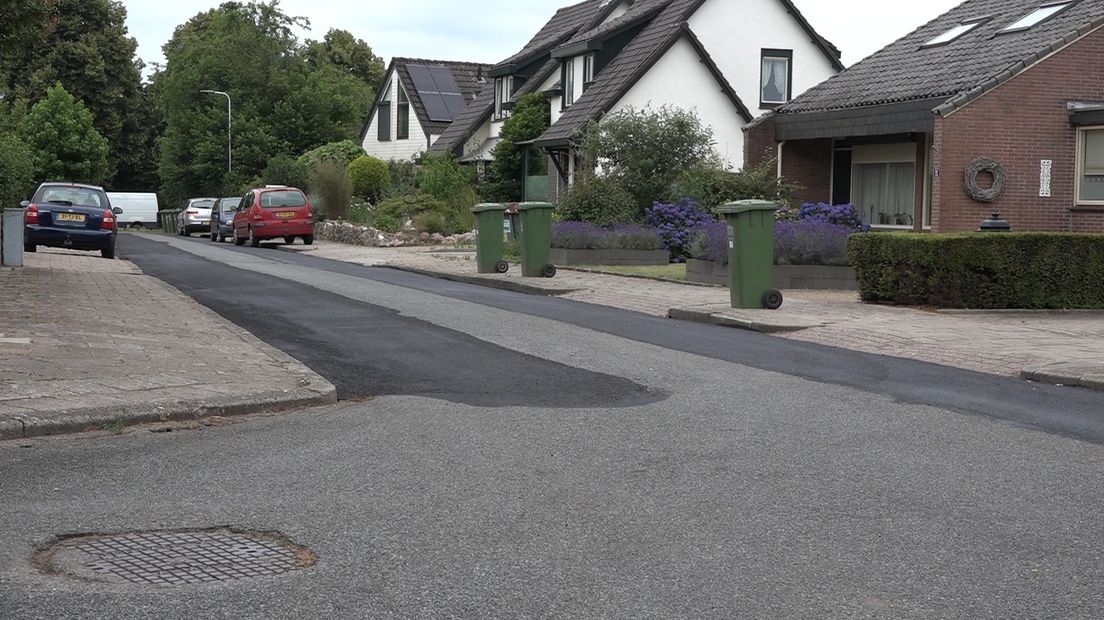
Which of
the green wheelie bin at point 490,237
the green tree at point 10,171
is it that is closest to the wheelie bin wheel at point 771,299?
the green wheelie bin at point 490,237

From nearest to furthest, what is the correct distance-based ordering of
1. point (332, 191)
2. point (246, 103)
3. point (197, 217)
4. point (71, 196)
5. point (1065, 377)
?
1. point (1065, 377)
2. point (71, 196)
3. point (332, 191)
4. point (197, 217)
5. point (246, 103)

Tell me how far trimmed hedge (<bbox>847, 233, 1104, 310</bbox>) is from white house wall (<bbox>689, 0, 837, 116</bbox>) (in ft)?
76.9

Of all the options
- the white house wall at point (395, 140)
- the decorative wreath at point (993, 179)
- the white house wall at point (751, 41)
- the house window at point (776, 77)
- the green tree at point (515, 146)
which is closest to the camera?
the decorative wreath at point (993, 179)

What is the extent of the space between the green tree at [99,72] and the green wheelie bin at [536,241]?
58.4 m

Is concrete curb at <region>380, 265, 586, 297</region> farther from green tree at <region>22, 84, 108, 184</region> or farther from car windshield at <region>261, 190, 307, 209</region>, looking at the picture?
green tree at <region>22, 84, 108, 184</region>

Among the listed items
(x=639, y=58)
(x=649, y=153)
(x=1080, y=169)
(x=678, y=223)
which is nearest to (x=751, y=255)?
(x=678, y=223)

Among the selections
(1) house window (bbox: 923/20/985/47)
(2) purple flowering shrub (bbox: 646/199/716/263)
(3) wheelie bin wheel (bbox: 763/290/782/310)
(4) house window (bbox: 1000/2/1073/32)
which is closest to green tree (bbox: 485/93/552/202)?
(1) house window (bbox: 923/20/985/47)

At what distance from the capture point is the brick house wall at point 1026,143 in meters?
24.8

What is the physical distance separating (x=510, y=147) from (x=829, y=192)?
15.9m

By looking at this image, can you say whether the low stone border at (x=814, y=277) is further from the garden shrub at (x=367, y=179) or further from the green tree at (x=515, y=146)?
the garden shrub at (x=367, y=179)

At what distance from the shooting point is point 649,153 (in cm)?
2969

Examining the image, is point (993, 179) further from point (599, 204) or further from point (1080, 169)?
point (599, 204)

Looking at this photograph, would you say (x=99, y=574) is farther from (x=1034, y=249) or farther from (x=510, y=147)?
(x=510, y=147)

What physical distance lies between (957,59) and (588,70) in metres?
16.1
